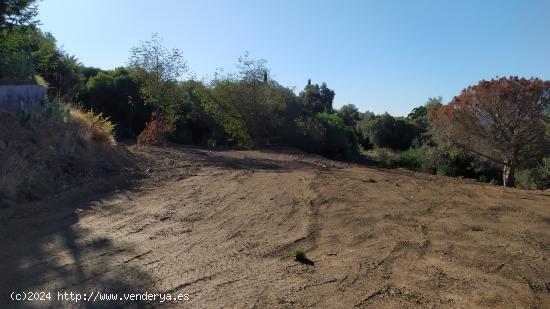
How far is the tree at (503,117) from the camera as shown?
14.3m

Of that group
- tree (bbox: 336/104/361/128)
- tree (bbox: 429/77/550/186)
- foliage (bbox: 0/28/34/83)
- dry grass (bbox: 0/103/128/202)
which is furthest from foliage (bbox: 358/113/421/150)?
dry grass (bbox: 0/103/128/202)

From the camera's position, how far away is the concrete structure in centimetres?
1186

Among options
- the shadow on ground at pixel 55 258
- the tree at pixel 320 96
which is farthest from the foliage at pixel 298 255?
the tree at pixel 320 96

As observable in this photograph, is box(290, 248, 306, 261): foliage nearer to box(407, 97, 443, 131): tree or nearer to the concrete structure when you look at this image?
the concrete structure

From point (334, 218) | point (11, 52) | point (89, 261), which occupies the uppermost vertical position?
point (11, 52)

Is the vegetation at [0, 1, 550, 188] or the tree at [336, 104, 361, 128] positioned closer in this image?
the vegetation at [0, 1, 550, 188]

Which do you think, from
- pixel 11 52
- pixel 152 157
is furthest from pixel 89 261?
pixel 11 52

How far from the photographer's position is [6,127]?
10.4 m

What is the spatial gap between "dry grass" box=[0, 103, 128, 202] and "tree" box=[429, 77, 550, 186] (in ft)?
32.8

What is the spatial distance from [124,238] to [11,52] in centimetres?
1222

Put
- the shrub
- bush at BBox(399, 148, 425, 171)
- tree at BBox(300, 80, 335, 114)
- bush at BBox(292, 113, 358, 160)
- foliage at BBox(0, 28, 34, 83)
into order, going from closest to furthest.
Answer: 1. foliage at BBox(0, 28, 34, 83)
2. the shrub
3. bush at BBox(292, 113, 358, 160)
4. bush at BBox(399, 148, 425, 171)
5. tree at BBox(300, 80, 335, 114)

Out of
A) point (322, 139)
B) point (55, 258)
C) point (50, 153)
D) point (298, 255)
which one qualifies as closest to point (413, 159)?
point (322, 139)

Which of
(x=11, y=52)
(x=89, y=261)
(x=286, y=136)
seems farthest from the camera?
(x=286, y=136)

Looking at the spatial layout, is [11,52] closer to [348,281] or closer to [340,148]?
[348,281]
